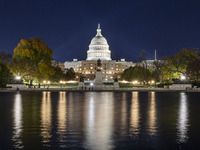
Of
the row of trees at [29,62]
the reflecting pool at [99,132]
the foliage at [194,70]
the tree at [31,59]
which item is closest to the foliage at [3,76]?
the row of trees at [29,62]

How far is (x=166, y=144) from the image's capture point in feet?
42.3

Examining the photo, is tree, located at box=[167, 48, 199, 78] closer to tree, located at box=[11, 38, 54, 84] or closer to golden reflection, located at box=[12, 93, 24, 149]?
tree, located at box=[11, 38, 54, 84]

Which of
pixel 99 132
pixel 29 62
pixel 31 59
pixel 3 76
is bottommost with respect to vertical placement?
pixel 99 132

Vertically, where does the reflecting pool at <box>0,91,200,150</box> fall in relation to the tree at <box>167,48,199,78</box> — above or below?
below

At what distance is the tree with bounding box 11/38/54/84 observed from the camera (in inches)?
2638

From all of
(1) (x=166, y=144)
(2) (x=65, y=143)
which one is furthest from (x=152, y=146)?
(2) (x=65, y=143)

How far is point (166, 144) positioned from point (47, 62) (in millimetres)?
58990

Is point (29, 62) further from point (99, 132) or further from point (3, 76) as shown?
point (99, 132)

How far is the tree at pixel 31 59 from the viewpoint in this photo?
6700 centimetres

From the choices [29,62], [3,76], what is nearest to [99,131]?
[3,76]

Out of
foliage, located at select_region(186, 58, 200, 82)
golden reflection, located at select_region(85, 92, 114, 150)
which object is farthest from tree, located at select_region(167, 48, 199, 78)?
golden reflection, located at select_region(85, 92, 114, 150)

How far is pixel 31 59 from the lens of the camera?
69.1 meters

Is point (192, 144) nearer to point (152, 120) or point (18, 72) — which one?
point (152, 120)

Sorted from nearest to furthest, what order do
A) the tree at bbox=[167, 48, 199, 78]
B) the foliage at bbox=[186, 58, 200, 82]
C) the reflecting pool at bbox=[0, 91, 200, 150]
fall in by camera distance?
1. the reflecting pool at bbox=[0, 91, 200, 150]
2. the foliage at bbox=[186, 58, 200, 82]
3. the tree at bbox=[167, 48, 199, 78]
